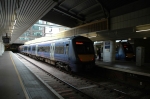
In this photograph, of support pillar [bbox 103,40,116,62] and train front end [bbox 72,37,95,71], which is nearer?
train front end [bbox 72,37,95,71]

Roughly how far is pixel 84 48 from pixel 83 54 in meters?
0.56

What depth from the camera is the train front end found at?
9.41 meters

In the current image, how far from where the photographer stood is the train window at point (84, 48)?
9.80 meters

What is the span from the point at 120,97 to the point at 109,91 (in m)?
0.79

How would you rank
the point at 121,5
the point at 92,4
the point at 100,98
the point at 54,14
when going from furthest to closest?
the point at 54,14, the point at 92,4, the point at 121,5, the point at 100,98

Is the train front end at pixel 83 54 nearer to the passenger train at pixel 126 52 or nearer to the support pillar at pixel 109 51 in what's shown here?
the support pillar at pixel 109 51

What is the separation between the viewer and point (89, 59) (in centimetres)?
1008

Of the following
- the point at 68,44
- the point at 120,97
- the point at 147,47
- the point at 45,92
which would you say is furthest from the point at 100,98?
the point at 147,47

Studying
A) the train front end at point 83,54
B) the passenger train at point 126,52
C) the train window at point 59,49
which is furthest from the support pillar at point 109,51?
the train window at point 59,49

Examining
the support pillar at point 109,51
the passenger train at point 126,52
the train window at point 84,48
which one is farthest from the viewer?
the passenger train at point 126,52

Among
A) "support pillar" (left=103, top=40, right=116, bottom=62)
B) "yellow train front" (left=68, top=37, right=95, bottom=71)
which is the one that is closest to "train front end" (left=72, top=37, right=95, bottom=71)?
"yellow train front" (left=68, top=37, right=95, bottom=71)

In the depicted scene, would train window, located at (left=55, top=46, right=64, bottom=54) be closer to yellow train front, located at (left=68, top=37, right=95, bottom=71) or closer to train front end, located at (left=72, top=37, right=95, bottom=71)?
yellow train front, located at (left=68, top=37, right=95, bottom=71)

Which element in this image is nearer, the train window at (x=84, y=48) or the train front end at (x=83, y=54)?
the train front end at (x=83, y=54)

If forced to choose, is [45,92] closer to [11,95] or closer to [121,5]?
[11,95]
